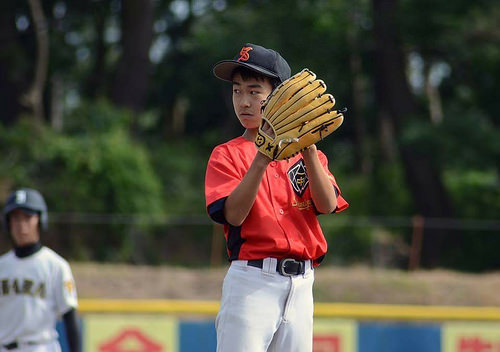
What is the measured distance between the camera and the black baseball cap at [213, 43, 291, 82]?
3029mm

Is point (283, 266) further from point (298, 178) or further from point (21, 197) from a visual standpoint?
point (21, 197)

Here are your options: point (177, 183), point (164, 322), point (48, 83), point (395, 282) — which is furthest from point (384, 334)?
point (48, 83)

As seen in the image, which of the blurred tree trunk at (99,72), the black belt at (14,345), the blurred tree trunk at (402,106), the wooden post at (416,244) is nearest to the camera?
the black belt at (14,345)

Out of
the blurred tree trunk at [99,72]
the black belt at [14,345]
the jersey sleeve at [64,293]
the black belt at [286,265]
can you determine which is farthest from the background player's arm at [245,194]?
the blurred tree trunk at [99,72]

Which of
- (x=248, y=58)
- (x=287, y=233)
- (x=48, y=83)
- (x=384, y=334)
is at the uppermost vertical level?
(x=48, y=83)

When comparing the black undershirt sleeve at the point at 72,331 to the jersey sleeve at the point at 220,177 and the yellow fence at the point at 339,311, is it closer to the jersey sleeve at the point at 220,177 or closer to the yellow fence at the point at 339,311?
the jersey sleeve at the point at 220,177

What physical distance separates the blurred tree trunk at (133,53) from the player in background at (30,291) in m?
12.8

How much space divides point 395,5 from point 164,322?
31.9 ft

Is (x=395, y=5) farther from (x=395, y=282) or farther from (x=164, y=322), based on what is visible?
(x=164, y=322)

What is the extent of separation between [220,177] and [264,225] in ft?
0.77

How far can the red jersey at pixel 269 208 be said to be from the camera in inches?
118

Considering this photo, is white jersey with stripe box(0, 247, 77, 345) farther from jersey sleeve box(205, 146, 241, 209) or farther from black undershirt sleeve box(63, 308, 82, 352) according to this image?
jersey sleeve box(205, 146, 241, 209)

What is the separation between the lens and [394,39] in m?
15.1

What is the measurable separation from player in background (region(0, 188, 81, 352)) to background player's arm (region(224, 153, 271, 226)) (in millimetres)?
1950
